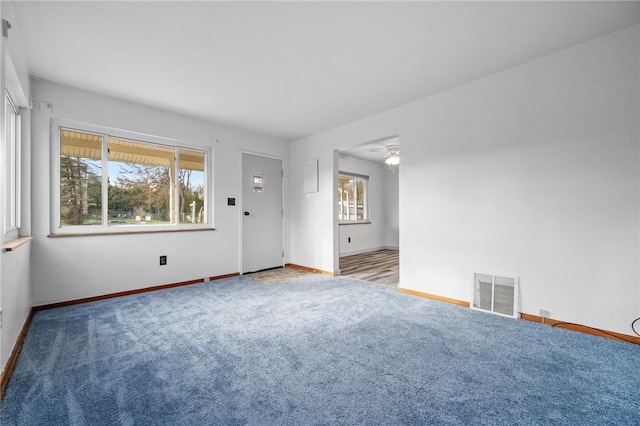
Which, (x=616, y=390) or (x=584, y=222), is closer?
(x=616, y=390)

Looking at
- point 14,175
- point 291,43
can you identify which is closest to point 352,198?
point 291,43

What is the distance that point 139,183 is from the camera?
3.91 meters

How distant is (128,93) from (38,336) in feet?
8.92

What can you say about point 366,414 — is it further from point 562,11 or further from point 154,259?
point 154,259

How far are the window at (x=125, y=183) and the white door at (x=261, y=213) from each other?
727 mm

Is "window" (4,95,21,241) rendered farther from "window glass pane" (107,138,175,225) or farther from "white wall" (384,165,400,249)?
"white wall" (384,165,400,249)

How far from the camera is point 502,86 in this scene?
2943 mm

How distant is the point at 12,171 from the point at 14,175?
0.15 metres

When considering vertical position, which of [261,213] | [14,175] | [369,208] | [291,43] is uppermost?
[291,43]

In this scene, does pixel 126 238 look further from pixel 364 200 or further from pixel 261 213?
pixel 364 200

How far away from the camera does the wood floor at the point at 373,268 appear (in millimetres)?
4574

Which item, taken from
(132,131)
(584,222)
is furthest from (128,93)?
(584,222)

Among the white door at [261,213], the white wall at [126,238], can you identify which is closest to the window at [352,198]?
the white door at [261,213]

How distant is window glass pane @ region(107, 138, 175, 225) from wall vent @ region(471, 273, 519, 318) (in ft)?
13.7
